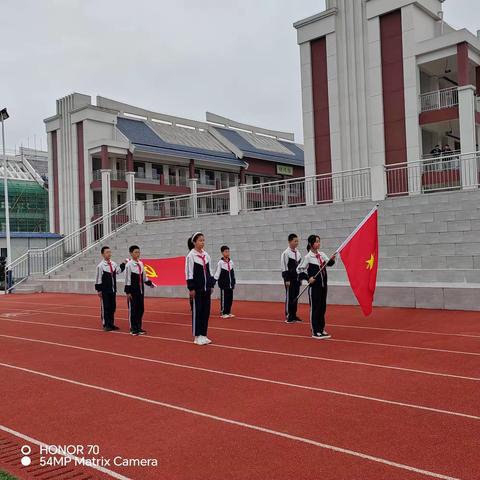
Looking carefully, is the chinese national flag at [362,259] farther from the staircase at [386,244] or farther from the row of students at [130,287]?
the row of students at [130,287]

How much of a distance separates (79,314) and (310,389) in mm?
9959

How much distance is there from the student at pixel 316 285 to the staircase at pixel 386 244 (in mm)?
3983

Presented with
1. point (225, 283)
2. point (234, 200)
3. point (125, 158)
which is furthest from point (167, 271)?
point (125, 158)

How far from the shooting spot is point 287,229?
1859 centimetres

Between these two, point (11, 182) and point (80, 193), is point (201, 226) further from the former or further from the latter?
point (11, 182)

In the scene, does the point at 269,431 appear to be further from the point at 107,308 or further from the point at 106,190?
the point at 106,190

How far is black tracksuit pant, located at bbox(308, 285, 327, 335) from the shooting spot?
923 cm

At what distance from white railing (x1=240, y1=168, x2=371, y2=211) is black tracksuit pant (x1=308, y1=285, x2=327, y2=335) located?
9.35 meters

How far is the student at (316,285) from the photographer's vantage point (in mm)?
9242

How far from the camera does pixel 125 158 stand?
40.8 meters

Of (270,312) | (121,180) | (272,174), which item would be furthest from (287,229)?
(272,174)

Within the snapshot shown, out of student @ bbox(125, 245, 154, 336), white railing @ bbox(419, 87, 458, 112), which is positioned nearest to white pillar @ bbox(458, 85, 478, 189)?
white railing @ bbox(419, 87, 458, 112)

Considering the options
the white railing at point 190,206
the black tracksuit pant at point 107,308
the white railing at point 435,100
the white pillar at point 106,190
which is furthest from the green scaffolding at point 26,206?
the black tracksuit pant at point 107,308
